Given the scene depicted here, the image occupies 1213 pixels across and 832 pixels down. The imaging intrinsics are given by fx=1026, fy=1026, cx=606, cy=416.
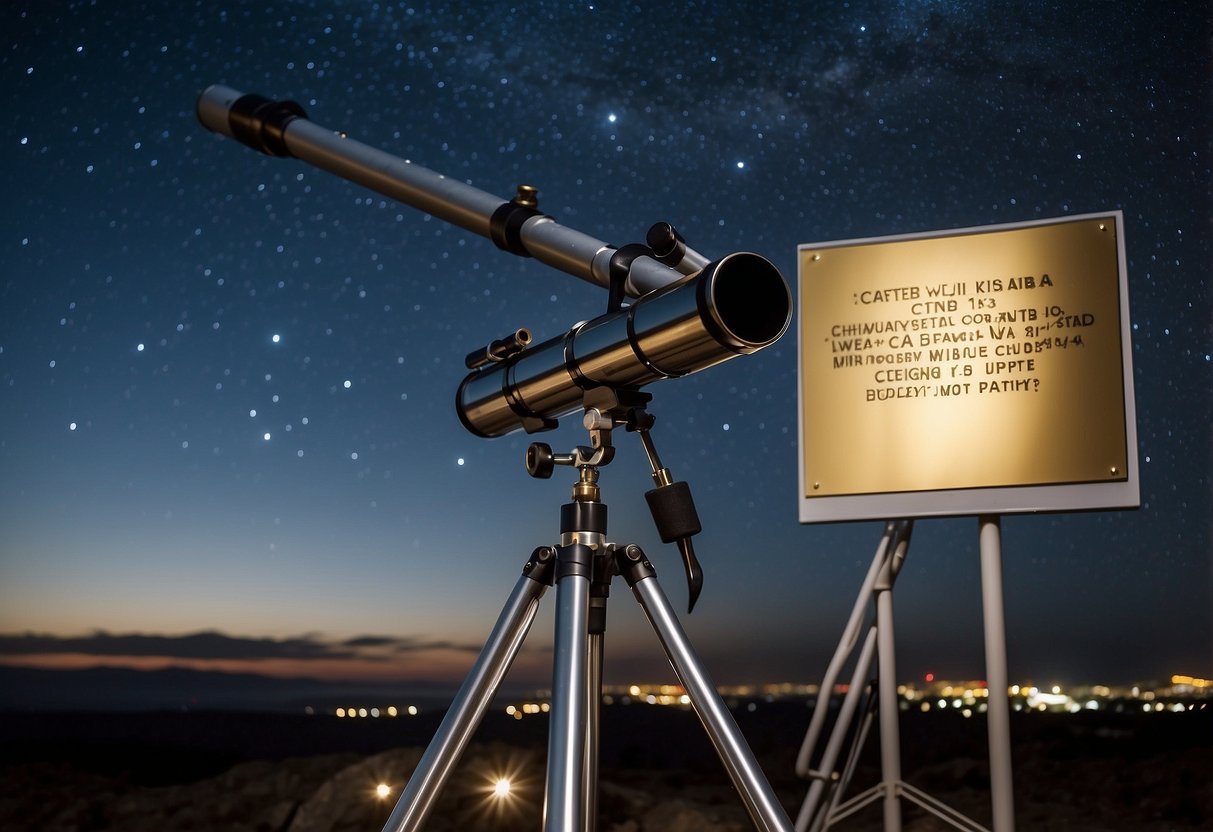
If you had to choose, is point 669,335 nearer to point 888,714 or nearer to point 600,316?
point 600,316

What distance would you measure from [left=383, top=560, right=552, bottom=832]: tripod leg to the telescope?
276 millimetres

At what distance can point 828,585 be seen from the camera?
4012 mm

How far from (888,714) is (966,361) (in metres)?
0.84

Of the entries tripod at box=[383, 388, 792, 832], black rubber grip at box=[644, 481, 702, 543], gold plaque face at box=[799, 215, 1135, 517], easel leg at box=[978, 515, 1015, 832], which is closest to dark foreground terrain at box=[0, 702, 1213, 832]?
easel leg at box=[978, 515, 1015, 832]

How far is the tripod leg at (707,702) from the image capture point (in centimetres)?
126

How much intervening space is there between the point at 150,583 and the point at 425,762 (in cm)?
314

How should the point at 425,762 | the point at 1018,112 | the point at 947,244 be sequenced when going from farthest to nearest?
the point at 1018,112 < the point at 947,244 < the point at 425,762

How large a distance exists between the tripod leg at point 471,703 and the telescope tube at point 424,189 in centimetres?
47

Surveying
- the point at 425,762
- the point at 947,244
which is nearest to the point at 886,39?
the point at 947,244

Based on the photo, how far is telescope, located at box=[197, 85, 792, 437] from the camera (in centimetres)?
129

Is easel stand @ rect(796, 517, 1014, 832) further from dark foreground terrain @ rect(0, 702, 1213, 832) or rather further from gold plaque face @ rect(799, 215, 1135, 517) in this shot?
dark foreground terrain @ rect(0, 702, 1213, 832)

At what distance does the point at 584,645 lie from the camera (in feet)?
4.34

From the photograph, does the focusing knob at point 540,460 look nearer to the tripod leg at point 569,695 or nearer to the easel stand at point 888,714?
the tripod leg at point 569,695

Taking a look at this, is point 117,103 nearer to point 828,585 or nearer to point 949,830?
Answer: point 828,585
